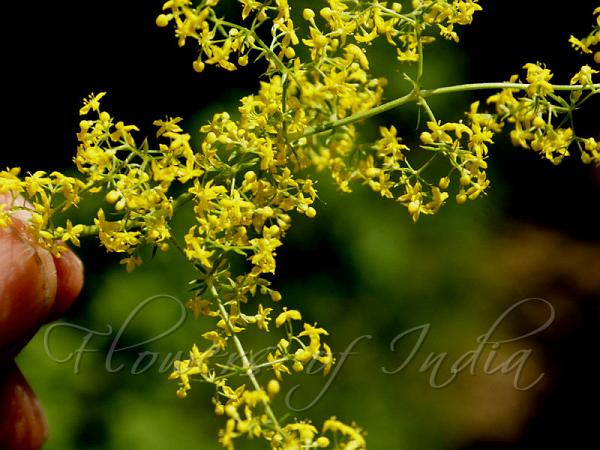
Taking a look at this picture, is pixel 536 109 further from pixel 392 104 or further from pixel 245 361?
pixel 245 361

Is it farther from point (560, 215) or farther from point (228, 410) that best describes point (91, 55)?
point (228, 410)

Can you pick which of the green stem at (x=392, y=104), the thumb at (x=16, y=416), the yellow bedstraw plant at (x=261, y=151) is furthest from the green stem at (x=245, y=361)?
the thumb at (x=16, y=416)

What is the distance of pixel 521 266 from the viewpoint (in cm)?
266

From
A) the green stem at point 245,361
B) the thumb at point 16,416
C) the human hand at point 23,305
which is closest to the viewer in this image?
the green stem at point 245,361

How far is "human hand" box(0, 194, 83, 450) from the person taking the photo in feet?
3.85

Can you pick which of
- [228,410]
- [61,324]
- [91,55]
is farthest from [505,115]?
[91,55]

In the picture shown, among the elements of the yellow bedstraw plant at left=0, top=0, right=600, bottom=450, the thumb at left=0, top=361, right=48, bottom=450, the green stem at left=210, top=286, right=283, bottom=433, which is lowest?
the thumb at left=0, top=361, right=48, bottom=450

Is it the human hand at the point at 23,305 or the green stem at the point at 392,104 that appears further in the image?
the human hand at the point at 23,305

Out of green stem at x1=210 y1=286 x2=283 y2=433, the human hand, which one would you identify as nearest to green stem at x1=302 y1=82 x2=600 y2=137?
green stem at x1=210 y1=286 x2=283 y2=433

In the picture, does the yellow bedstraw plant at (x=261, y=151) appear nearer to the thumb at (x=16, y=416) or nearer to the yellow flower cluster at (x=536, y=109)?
the yellow flower cluster at (x=536, y=109)

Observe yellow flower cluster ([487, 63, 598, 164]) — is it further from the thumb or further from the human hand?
the thumb

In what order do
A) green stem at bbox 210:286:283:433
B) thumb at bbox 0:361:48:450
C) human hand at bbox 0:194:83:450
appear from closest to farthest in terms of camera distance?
1. green stem at bbox 210:286:283:433
2. human hand at bbox 0:194:83:450
3. thumb at bbox 0:361:48:450

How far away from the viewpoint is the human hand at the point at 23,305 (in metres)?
1.17

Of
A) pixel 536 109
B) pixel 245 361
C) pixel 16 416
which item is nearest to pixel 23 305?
pixel 16 416
